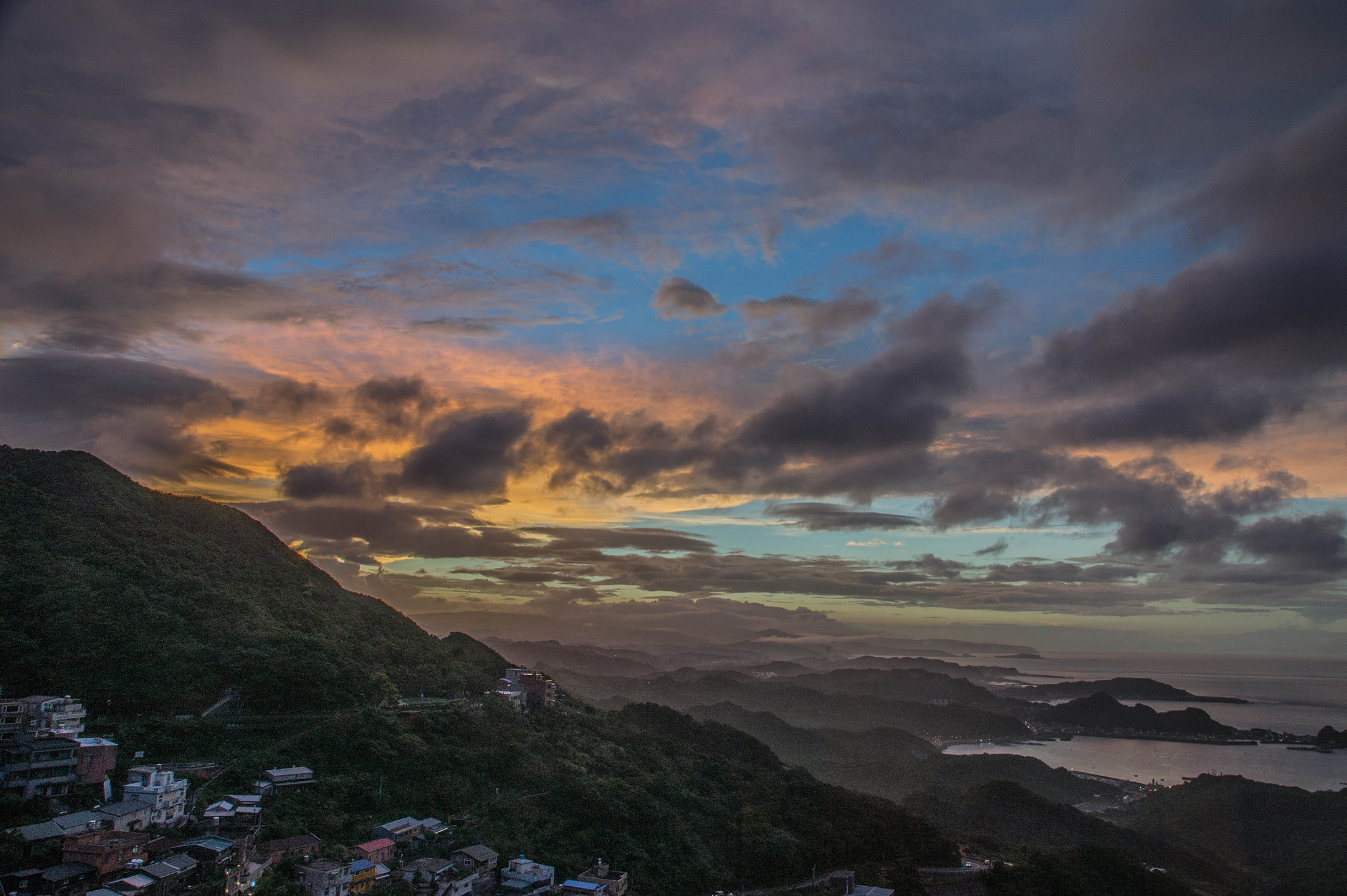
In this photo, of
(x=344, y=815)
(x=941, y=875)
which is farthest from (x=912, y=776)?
(x=344, y=815)

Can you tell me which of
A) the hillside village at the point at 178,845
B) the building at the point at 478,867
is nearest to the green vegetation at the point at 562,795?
the hillside village at the point at 178,845

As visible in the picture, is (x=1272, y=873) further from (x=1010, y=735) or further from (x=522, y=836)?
(x=1010, y=735)

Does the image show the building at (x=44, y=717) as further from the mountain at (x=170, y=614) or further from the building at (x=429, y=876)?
the building at (x=429, y=876)

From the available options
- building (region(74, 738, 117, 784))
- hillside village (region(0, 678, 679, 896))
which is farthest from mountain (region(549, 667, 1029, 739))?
building (region(74, 738, 117, 784))

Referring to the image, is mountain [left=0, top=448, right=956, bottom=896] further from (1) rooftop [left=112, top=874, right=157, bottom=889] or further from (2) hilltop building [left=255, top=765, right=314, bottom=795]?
(1) rooftop [left=112, top=874, right=157, bottom=889]

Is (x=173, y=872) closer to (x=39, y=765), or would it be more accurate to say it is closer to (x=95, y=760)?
(x=95, y=760)

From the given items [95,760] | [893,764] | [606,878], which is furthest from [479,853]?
[893,764]
